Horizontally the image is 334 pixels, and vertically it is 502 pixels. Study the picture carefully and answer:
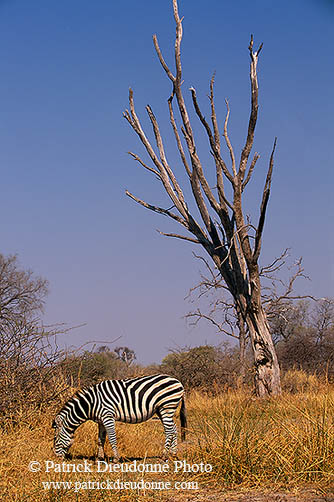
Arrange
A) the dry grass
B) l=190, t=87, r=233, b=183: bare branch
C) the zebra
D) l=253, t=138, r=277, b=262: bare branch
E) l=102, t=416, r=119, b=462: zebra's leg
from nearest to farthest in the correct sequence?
the dry grass, l=102, t=416, r=119, b=462: zebra's leg, the zebra, l=253, t=138, r=277, b=262: bare branch, l=190, t=87, r=233, b=183: bare branch

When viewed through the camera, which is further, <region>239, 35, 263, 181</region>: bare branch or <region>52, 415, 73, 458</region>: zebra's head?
<region>239, 35, 263, 181</region>: bare branch

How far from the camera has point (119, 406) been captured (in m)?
7.31

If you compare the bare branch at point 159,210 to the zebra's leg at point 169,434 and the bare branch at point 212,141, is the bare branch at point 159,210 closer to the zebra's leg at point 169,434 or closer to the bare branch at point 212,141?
the bare branch at point 212,141

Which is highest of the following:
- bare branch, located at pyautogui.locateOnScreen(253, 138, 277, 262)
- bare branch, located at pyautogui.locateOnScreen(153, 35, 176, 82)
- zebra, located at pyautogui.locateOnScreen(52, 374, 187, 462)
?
bare branch, located at pyautogui.locateOnScreen(153, 35, 176, 82)

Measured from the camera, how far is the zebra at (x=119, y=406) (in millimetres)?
7277

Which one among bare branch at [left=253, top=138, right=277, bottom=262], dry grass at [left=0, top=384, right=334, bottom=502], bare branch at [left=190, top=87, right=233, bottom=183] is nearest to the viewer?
dry grass at [left=0, top=384, right=334, bottom=502]

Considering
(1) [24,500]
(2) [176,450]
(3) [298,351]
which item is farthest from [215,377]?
(1) [24,500]

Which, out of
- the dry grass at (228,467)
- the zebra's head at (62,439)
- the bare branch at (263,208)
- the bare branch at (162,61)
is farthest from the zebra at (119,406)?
the bare branch at (162,61)

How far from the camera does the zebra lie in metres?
7.28

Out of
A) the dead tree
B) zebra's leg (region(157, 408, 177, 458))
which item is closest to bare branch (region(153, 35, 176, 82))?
the dead tree

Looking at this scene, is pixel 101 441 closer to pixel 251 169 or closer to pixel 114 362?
pixel 251 169

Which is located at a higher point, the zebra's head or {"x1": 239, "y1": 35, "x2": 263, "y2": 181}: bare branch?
{"x1": 239, "y1": 35, "x2": 263, "y2": 181}: bare branch

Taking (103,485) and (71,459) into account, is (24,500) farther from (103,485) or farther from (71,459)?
(71,459)

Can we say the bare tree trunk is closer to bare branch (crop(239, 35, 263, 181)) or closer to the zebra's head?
bare branch (crop(239, 35, 263, 181))
